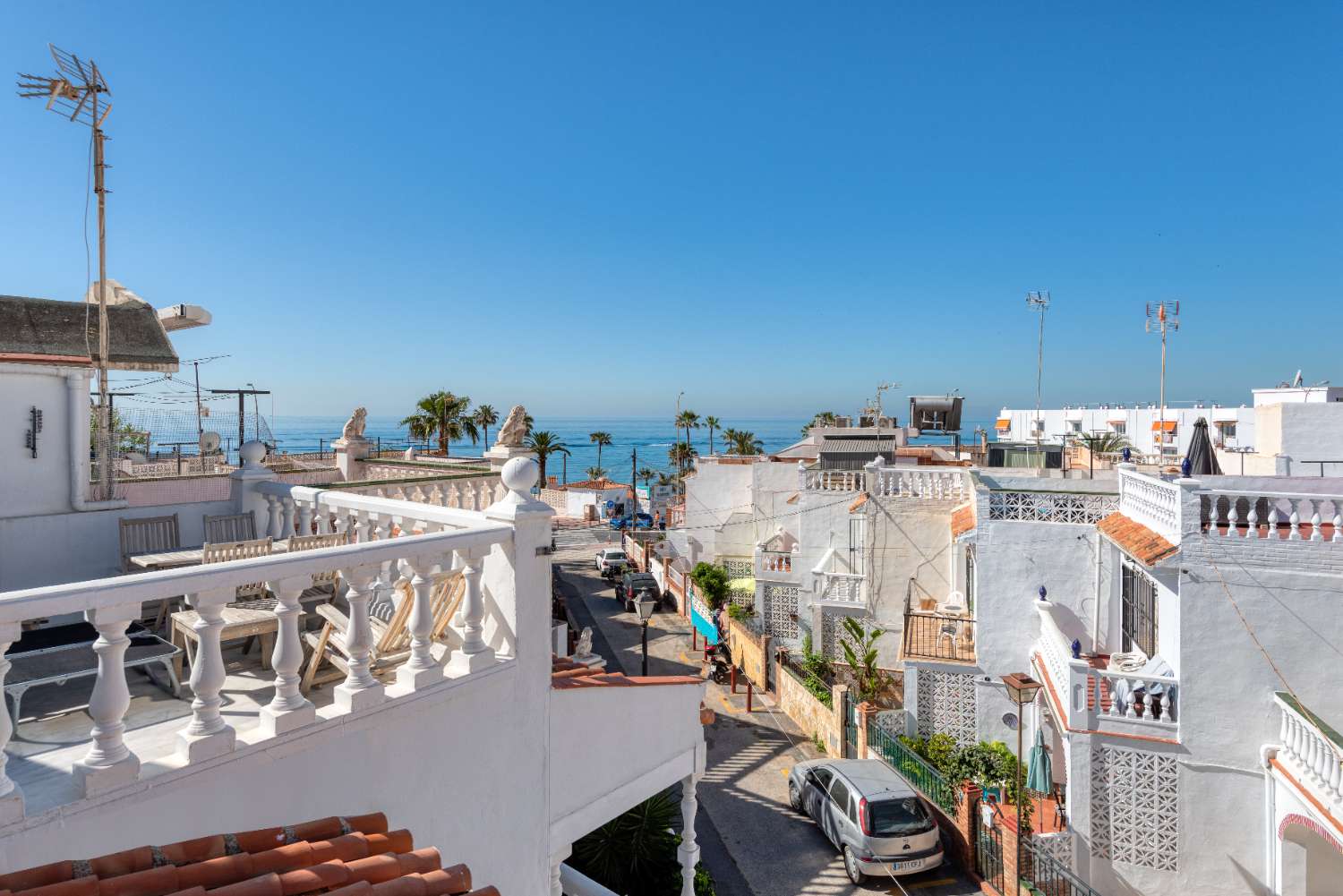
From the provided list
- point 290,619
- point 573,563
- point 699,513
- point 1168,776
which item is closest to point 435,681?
point 290,619

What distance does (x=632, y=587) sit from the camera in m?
29.3

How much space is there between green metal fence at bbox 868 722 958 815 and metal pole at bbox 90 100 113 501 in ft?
43.5

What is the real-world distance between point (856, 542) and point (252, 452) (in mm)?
16681

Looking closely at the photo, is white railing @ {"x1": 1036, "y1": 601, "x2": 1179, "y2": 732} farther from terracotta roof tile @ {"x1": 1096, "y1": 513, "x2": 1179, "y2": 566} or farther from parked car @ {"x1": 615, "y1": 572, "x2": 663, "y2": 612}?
parked car @ {"x1": 615, "y1": 572, "x2": 663, "y2": 612}

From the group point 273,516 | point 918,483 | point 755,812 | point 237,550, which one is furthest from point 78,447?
point 918,483

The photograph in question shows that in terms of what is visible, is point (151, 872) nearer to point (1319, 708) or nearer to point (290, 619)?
point (290, 619)

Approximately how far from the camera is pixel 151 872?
258 centimetres

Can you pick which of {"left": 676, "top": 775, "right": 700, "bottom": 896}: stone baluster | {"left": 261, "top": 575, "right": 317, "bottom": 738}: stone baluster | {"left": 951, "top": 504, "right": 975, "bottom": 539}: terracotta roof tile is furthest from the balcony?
{"left": 261, "top": 575, "right": 317, "bottom": 738}: stone baluster

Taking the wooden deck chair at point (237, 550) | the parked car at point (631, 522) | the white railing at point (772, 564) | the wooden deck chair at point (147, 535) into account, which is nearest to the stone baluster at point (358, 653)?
the wooden deck chair at point (237, 550)

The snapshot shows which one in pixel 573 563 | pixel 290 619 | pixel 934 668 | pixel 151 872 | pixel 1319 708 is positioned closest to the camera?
pixel 151 872

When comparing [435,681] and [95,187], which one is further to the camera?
[95,187]

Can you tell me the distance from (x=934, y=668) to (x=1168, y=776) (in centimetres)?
490

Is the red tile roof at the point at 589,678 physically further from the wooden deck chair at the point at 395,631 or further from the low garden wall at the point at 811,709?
the low garden wall at the point at 811,709

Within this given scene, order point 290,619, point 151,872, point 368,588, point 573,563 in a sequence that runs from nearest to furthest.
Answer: point 151,872 → point 290,619 → point 368,588 → point 573,563
